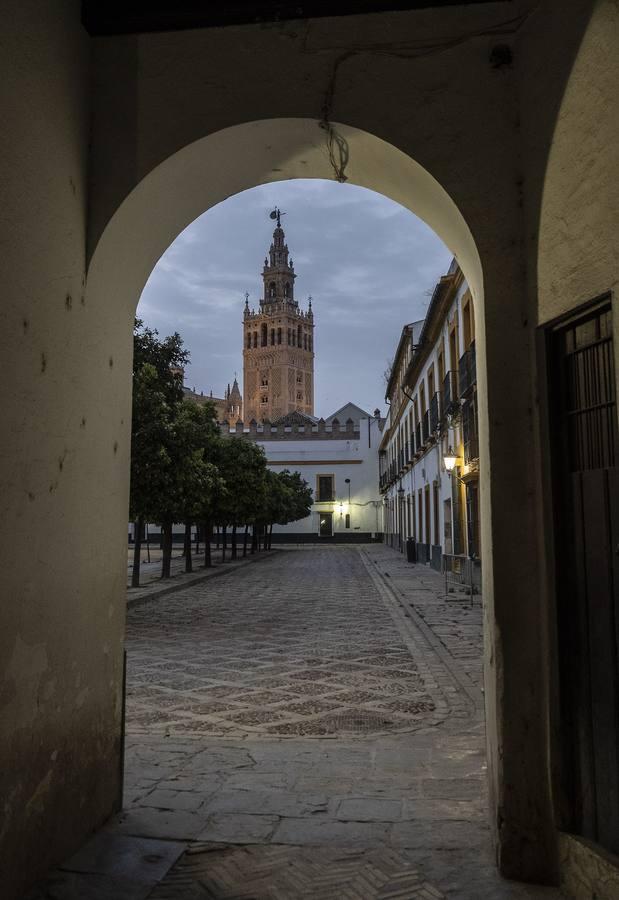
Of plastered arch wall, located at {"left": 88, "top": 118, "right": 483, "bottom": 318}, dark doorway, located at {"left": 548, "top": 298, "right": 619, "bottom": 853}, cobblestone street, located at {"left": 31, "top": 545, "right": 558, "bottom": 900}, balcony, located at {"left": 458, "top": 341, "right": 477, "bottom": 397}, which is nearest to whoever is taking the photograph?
dark doorway, located at {"left": 548, "top": 298, "right": 619, "bottom": 853}

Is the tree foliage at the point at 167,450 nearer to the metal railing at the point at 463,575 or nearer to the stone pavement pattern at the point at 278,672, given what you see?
the stone pavement pattern at the point at 278,672

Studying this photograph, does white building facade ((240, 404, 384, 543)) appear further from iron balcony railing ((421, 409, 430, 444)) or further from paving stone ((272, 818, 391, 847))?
paving stone ((272, 818, 391, 847))

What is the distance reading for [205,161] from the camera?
3.60 metres

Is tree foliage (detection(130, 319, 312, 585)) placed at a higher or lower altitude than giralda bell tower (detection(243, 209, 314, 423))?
lower

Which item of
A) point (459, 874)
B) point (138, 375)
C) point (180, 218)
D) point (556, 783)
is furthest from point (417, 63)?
point (138, 375)

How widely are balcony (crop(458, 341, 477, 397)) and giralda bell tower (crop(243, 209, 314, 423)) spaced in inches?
3223

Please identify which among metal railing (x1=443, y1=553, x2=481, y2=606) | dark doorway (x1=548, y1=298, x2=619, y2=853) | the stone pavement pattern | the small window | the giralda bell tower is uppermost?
the giralda bell tower

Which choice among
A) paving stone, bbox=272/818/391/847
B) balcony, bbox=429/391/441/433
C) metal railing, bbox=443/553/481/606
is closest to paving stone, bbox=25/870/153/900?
paving stone, bbox=272/818/391/847

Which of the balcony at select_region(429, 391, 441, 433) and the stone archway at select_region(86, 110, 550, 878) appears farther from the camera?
the balcony at select_region(429, 391, 441, 433)

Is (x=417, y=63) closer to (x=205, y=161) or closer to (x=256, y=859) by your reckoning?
(x=205, y=161)

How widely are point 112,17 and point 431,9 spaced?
150cm

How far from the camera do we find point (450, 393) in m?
16.8

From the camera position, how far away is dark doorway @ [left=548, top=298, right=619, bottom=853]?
104 inches

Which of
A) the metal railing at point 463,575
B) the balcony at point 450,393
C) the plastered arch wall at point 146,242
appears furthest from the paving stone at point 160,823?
the balcony at point 450,393
